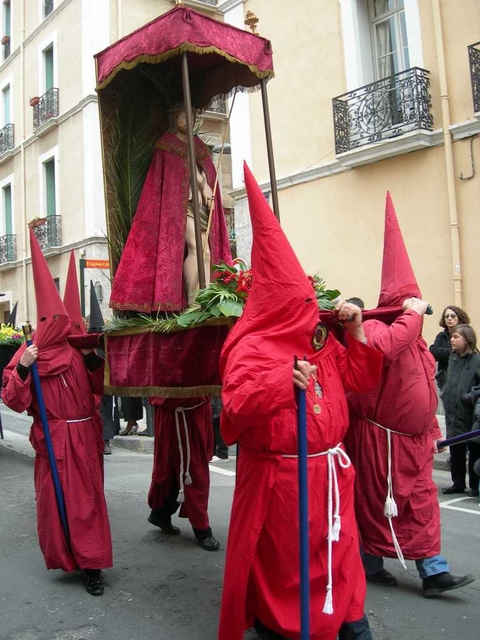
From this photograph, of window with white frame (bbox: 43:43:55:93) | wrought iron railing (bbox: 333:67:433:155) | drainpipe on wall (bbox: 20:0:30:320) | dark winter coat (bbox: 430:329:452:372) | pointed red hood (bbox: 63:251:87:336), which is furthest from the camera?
drainpipe on wall (bbox: 20:0:30:320)

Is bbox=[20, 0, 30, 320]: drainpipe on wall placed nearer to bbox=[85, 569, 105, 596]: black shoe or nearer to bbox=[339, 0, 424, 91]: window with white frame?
bbox=[339, 0, 424, 91]: window with white frame

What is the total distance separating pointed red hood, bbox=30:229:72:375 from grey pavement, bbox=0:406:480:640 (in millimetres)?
1427

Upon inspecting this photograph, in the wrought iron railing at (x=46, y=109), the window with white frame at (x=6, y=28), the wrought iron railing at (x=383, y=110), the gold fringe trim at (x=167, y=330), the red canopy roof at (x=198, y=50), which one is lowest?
the gold fringe trim at (x=167, y=330)

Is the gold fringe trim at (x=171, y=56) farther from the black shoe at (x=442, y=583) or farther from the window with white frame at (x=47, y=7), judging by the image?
the window with white frame at (x=47, y=7)

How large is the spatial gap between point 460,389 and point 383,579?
2887mm

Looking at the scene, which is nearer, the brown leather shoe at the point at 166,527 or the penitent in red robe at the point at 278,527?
the penitent in red robe at the point at 278,527

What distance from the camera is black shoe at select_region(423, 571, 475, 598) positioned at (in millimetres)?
4039

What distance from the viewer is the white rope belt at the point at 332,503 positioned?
296 cm

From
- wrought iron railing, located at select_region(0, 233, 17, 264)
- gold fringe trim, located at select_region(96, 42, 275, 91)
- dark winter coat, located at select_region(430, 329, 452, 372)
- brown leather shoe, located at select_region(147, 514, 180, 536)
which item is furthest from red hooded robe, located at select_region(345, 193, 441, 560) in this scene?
wrought iron railing, located at select_region(0, 233, 17, 264)

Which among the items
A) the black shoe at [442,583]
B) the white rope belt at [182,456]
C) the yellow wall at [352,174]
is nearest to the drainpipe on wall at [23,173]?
the yellow wall at [352,174]

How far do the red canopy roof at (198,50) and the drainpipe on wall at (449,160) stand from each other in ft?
19.5

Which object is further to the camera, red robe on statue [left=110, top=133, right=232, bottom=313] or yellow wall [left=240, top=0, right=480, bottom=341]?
yellow wall [left=240, top=0, right=480, bottom=341]

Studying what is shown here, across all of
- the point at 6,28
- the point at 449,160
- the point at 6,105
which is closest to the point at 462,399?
the point at 449,160

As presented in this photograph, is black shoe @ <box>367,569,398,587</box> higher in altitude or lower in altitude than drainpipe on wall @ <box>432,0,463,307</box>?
lower
